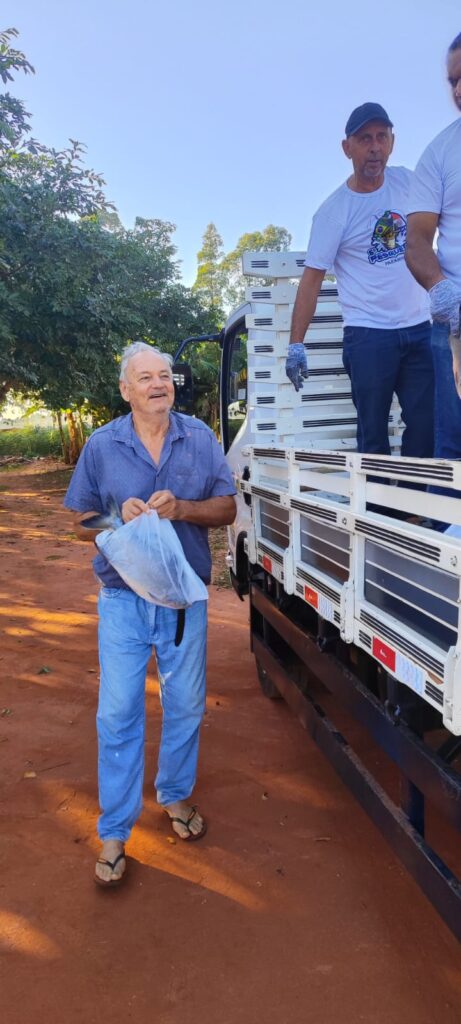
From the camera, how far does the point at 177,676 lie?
2709 mm

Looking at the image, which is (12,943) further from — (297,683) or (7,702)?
(7,702)

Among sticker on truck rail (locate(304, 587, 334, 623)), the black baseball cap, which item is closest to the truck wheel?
sticker on truck rail (locate(304, 587, 334, 623))

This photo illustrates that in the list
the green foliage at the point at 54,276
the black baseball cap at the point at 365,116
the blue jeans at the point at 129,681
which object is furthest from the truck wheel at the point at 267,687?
the green foliage at the point at 54,276

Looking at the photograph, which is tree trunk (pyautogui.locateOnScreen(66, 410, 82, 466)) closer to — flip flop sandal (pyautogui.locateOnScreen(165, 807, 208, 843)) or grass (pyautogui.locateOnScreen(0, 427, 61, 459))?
grass (pyautogui.locateOnScreen(0, 427, 61, 459))

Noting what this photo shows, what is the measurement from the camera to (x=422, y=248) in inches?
92.7

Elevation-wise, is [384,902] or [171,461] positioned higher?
[171,461]

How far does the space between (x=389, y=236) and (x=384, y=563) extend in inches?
74.6

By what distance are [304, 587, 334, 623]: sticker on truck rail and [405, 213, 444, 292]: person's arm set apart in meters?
1.12

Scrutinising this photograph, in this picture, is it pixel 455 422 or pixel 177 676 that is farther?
pixel 177 676

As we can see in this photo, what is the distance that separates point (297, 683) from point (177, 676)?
2.47ft

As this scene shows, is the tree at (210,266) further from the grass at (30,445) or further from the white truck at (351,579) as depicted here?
the white truck at (351,579)

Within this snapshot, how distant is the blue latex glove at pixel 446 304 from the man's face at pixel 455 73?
0.67m

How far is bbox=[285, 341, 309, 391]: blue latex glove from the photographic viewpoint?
3281 millimetres

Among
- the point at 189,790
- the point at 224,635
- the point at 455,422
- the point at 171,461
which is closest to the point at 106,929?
the point at 189,790
